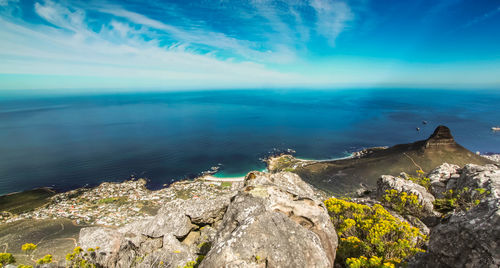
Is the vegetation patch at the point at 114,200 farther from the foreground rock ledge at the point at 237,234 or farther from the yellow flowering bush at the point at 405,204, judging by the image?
the yellow flowering bush at the point at 405,204

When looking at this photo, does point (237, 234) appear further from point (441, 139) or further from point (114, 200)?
point (441, 139)

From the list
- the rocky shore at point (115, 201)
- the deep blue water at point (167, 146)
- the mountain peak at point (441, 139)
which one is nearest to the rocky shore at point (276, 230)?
the rocky shore at point (115, 201)

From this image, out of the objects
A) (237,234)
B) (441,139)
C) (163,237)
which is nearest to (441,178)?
(237,234)

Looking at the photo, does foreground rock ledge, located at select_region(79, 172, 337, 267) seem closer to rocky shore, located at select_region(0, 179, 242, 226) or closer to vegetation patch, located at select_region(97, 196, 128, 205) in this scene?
rocky shore, located at select_region(0, 179, 242, 226)

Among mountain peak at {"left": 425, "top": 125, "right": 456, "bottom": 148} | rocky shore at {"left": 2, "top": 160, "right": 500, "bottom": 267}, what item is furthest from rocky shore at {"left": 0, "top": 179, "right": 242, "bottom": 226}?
mountain peak at {"left": 425, "top": 125, "right": 456, "bottom": 148}

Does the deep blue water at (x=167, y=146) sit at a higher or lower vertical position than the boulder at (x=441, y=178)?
lower

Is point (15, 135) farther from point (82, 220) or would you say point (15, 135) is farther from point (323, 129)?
point (323, 129)
